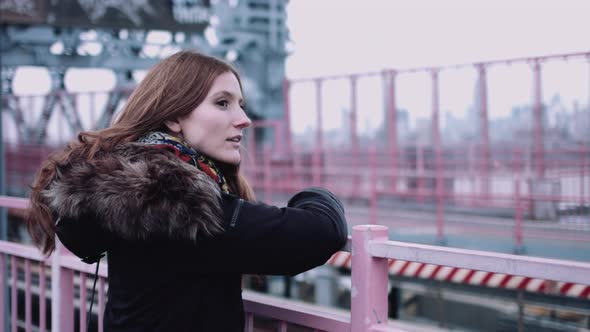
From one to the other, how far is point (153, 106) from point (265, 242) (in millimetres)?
478

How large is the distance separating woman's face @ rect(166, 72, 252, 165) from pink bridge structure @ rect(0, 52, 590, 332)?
16.5 inches

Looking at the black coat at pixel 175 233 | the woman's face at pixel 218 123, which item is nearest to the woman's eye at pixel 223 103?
the woman's face at pixel 218 123

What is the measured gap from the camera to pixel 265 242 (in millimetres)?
1291

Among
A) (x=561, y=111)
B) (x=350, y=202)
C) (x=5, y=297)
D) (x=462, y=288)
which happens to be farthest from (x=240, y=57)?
(x=5, y=297)

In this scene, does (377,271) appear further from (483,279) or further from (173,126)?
(483,279)

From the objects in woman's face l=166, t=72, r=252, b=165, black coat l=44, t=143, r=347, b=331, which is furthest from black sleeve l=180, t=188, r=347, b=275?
woman's face l=166, t=72, r=252, b=165

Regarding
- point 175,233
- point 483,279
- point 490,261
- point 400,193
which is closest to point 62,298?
point 175,233

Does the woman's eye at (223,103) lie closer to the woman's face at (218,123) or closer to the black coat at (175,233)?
the woman's face at (218,123)

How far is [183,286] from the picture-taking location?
4.54 feet

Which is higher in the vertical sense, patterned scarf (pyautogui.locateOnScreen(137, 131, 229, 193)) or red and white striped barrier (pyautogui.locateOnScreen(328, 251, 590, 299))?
patterned scarf (pyautogui.locateOnScreen(137, 131, 229, 193))

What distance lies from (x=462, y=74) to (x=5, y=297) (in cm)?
869

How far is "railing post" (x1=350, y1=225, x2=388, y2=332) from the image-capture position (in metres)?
1.51

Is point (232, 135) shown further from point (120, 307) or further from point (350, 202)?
point (350, 202)

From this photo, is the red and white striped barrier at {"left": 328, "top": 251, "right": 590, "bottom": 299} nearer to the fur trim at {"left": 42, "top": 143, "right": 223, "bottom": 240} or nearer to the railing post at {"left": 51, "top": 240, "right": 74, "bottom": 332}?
the railing post at {"left": 51, "top": 240, "right": 74, "bottom": 332}
